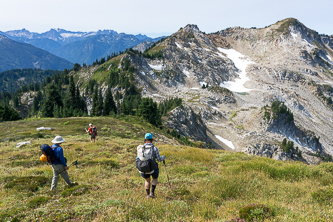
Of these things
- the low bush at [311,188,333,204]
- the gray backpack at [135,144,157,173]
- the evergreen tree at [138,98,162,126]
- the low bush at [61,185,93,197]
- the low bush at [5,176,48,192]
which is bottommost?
the evergreen tree at [138,98,162,126]

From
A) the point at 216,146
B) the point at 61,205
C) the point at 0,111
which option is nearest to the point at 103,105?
the point at 0,111

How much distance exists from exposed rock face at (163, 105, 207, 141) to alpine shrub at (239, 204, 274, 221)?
67513mm

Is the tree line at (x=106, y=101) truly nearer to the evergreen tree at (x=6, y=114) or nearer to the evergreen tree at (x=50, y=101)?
the evergreen tree at (x=50, y=101)

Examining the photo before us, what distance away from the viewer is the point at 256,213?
5414 millimetres

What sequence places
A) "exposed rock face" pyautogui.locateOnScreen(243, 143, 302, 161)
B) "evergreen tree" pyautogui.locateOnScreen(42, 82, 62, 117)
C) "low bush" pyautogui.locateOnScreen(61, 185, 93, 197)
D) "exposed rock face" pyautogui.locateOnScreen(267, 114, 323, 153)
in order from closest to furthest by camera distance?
"low bush" pyautogui.locateOnScreen(61, 185, 93, 197), "evergreen tree" pyautogui.locateOnScreen(42, 82, 62, 117), "exposed rock face" pyautogui.locateOnScreen(243, 143, 302, 161), "exposed rock face" pyautogui.locateOnScreen(267, 114, 323, 153)

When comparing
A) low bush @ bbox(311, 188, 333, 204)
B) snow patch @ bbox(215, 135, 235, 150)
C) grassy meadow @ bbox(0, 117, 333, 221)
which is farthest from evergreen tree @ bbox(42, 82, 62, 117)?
snow patch @ bbox(215, 135, 235, 150)

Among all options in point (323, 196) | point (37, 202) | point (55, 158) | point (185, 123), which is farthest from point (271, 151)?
point (37, 202)

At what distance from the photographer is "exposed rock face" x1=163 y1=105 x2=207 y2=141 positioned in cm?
7712

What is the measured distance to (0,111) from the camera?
52844 millimetres

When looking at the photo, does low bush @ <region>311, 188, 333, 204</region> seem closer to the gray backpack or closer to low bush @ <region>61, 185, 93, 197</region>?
the gray backpack

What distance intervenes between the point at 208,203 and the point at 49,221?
5.41 m

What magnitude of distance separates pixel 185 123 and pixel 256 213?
8021 cm

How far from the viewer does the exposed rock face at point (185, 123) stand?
77125 millimetres

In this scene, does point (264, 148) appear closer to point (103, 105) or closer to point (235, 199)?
point (103, 105)
